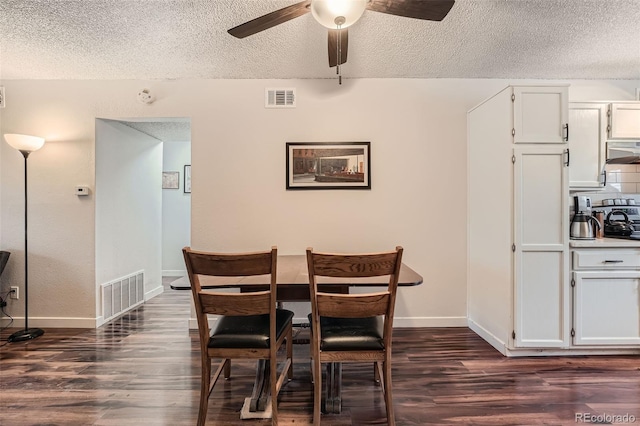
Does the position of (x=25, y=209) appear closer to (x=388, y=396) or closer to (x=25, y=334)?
(x=25, y=334)

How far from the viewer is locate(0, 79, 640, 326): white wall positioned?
299cm

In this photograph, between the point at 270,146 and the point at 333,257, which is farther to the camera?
the point at 270,146

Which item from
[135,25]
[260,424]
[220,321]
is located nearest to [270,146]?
[135,25]

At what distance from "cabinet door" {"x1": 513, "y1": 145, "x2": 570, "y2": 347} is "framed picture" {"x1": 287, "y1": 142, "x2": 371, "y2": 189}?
1.29 m

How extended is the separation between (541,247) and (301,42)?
248 cm

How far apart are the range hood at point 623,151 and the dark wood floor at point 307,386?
5.52 feet

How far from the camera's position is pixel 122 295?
3.40m

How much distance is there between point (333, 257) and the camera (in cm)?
143

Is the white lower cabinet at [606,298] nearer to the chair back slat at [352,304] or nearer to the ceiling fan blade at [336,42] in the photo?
the chair back slat at [352,304]

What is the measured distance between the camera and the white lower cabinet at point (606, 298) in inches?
91.5

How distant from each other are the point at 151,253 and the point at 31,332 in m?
1.46

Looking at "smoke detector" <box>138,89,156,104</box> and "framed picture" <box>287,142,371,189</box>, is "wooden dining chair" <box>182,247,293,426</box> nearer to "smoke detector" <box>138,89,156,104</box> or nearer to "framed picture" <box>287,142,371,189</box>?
"framed picture" <box>287,142,371,189</box>

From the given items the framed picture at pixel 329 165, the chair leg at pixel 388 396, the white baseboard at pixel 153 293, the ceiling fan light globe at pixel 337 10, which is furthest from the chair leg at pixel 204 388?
the white baseboard at pixel 153 293

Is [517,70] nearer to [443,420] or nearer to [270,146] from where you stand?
[270,146]
